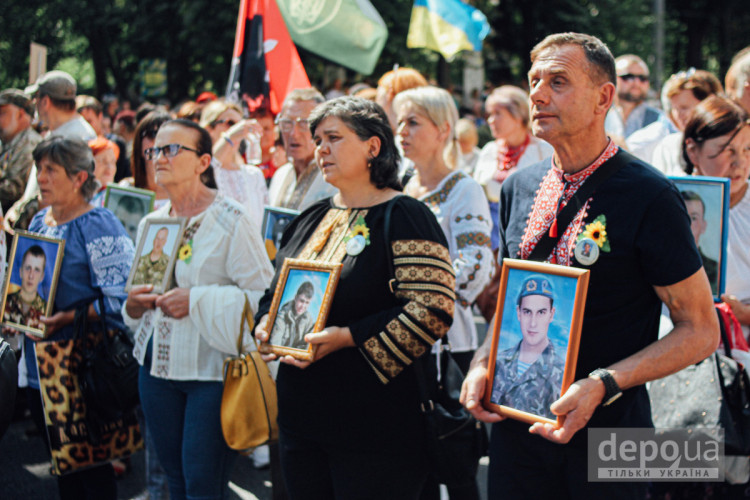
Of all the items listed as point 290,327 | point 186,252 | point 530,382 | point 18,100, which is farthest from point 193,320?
point 18,100

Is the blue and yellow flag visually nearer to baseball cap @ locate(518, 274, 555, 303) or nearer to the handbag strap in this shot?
the handbag strap

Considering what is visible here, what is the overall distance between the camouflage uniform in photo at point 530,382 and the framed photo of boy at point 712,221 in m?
1.41

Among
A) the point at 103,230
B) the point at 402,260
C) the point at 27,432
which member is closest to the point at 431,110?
the point at 402,260

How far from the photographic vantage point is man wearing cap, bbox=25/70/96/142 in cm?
602

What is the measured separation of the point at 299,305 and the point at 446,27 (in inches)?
242

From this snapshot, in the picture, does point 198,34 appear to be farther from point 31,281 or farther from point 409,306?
point 409,306

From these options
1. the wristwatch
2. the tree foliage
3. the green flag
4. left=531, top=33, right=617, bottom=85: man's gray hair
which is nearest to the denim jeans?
the wristwatch

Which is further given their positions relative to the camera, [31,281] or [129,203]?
[129,203]

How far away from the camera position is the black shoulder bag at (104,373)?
3.79 meters

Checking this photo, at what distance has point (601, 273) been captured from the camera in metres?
2.17

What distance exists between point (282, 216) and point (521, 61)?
65.6 feet

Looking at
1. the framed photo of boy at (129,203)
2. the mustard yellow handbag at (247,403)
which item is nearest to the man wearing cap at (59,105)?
the framed photo of boy at (129,203)

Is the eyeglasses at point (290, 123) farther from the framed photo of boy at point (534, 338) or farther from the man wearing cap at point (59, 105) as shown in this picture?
the framed photo of boy at point (534, 338)

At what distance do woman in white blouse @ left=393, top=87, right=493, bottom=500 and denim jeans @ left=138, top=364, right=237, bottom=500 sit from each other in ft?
3.52
